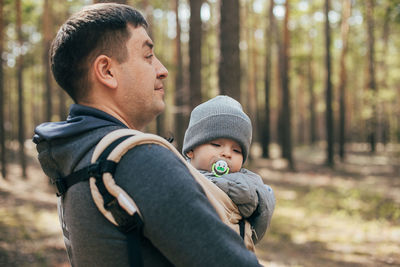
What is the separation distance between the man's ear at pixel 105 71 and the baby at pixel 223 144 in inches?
28.1

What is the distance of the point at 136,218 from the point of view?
1.23m

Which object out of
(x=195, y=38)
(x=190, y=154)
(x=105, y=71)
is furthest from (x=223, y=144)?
(x=195, y=38)

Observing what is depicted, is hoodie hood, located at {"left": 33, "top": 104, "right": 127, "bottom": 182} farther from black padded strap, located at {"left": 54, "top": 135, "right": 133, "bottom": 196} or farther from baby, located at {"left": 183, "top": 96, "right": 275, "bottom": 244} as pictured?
baby, located at {"left": 183, "top": 96, "right": 275, "bottom": 244}

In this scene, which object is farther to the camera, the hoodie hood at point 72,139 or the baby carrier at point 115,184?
the hoodie hood at point 72,139

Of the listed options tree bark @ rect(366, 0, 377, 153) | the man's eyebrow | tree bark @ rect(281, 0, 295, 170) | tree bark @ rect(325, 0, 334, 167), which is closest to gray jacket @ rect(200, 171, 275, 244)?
the man's eyebrow

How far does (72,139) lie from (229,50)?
6.77 m

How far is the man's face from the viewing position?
161cm

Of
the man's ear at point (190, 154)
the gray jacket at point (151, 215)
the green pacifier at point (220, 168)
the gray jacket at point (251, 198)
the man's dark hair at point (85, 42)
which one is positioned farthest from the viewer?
the man's ear at point (190, 154)

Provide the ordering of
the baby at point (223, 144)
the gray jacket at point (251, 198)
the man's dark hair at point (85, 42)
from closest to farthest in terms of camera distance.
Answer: the man's dark hair at point (85, 42) < the gray jacket at point (251, 198) < the baby at point (223, 144)

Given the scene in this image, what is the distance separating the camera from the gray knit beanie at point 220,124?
7.07ft

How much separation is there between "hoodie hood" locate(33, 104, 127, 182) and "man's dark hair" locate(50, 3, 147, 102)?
14cm

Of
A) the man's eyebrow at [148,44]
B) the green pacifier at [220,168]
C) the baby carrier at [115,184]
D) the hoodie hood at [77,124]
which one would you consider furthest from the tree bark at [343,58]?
the baby carrier at [115,184]

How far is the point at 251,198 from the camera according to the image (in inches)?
71.0

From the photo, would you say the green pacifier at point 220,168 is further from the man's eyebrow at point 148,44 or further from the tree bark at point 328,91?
the tree bark at point 328,91
